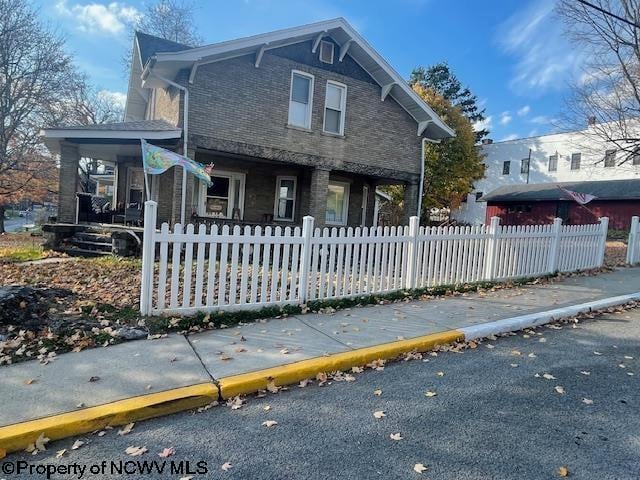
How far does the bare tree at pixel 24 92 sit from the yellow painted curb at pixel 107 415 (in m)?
27.0

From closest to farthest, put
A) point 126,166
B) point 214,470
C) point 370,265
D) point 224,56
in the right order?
1. point 214,470
2. point 370,265
3. point 224,56
4. point 126,166

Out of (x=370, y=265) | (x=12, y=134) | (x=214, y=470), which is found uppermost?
(x=12, y=134)

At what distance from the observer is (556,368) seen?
442 cm

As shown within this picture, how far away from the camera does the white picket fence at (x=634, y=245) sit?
12602mm

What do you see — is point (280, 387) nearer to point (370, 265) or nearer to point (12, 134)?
point (370, 265)

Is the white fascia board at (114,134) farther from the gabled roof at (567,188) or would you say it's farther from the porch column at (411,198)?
the gabled roof at (567,188)

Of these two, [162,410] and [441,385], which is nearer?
[162,410]

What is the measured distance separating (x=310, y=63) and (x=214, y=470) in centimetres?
1302

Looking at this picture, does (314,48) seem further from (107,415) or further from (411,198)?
(107,415)

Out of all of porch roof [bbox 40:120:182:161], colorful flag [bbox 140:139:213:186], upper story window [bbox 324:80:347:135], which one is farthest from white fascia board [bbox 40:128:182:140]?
upper story window [bbox 324:80:347:135]

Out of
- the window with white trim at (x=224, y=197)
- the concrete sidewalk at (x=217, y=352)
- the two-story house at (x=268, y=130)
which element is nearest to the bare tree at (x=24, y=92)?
the two-story house at (x=268, y=130)

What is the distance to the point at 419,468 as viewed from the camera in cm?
268

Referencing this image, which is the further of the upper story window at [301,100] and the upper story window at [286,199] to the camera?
the upper story window at [286,199]

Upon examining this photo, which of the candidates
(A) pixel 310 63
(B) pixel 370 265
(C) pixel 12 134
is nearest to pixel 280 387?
(B) pixel 370 265
